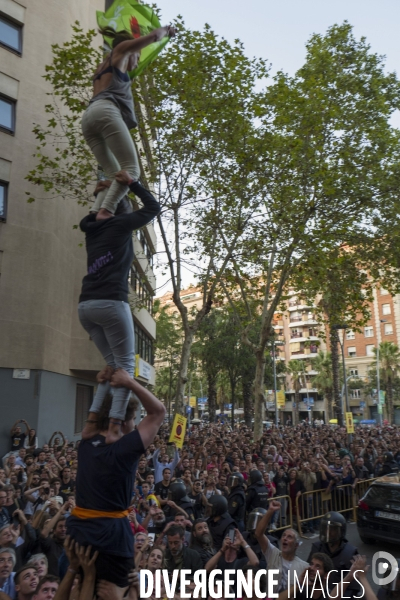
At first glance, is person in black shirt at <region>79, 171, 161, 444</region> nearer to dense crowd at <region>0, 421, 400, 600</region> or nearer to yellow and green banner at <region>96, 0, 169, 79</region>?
dense crowd at <region>0, 421, 400, 600</region>

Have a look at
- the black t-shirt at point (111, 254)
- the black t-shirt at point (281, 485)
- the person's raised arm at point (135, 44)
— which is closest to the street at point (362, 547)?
the black t-shirt at point (281, 485)

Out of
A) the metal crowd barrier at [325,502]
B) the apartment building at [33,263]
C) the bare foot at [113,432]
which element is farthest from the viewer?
the apartment building at [33,263]

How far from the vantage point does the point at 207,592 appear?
558cm

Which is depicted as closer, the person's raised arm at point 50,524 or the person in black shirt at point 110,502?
the person in black shirt at point 110,502

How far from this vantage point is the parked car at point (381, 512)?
9.69 m

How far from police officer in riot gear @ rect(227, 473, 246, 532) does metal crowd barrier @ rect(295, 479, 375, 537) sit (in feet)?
11.0

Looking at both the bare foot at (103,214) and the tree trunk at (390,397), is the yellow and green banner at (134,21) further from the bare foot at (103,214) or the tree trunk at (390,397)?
the tree trunk at (390,397)

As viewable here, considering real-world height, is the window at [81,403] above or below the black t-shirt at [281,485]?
above

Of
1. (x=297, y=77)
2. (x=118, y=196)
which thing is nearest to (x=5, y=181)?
(x=297, y=77)

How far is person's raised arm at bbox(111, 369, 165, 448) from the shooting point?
300 cm

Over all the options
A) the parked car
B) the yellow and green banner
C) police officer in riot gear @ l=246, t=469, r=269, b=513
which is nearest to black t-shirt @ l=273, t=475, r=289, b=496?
the parked car

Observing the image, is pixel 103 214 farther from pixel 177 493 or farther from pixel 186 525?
pixel 177 493

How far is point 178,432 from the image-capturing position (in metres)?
12.2

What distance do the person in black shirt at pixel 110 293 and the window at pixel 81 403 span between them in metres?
18.9
